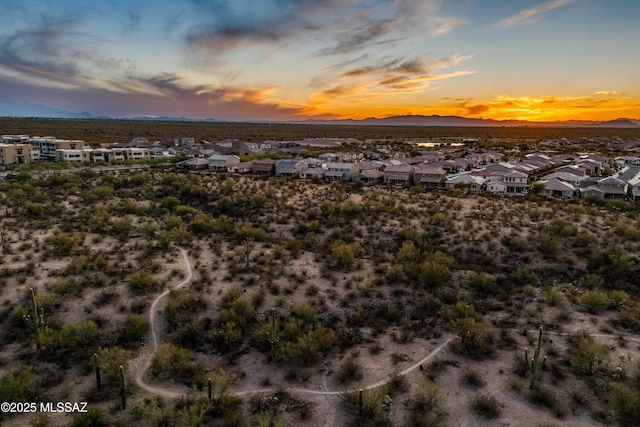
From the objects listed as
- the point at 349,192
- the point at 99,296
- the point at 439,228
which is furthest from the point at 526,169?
the point at 99,296

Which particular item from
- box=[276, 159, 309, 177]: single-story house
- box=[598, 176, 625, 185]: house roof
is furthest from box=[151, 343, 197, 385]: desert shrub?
box=[598, 176, 625, 185]: house roof

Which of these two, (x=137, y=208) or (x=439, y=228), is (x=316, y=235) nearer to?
(x=439, y=228)

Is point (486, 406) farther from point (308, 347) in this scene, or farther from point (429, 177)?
point (429, 177)

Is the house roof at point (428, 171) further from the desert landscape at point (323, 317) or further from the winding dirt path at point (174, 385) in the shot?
the winding dirt path at point (174, 385)

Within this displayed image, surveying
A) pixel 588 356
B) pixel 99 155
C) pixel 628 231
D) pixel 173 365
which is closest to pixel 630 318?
pixel 588 356

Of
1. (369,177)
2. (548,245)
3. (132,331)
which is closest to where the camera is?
(132,331)

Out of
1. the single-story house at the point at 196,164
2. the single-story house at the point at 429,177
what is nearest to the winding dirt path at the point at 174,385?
the single-story house at the point at 429,177
